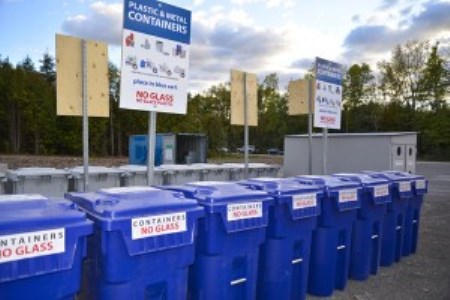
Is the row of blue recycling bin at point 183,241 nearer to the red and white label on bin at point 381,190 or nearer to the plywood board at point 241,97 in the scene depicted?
the red and white label on bin at point 381,190

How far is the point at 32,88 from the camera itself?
39.5 metres

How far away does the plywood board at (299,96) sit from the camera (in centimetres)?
668

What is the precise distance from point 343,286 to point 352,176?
4.44 feet

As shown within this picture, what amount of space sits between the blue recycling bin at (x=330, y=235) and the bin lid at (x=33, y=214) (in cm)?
269

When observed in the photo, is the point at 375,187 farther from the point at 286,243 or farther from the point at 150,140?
the point at 150,140

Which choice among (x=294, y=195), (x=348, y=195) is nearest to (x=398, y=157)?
(x=348, y=195)

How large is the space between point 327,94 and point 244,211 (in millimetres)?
4057

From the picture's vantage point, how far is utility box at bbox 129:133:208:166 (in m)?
14.9

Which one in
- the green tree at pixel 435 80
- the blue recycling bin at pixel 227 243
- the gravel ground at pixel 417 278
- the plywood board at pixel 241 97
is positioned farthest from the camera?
the green tree at pixel 435 80

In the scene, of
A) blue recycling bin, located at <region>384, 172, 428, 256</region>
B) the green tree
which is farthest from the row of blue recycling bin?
the green tree

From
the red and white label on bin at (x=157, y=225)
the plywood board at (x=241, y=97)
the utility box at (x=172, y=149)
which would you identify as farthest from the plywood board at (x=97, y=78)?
the utility box at (x=172, y=149)

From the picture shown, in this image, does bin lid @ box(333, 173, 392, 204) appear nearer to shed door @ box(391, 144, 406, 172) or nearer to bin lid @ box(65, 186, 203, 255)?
bin lid @ box(65, 186, 203, 255)

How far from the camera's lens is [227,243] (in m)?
3.07

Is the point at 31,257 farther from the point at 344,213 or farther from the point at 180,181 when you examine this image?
the point at 180,181
